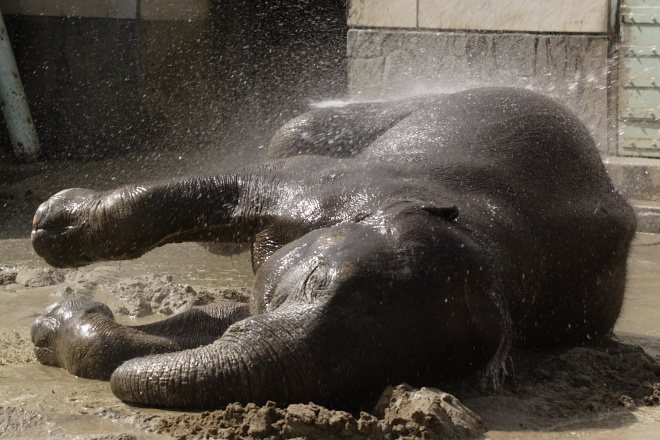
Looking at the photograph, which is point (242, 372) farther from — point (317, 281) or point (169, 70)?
point (169, 70)

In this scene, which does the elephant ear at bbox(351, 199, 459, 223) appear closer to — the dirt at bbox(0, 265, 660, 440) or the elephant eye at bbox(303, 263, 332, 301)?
the elephant eye at bbox(303, 263, 332, 301)

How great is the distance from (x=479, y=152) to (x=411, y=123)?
612mm

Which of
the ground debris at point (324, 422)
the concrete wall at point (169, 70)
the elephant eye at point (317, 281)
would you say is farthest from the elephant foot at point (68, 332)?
the concrete wall at point (169, 70)

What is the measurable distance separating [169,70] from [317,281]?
8358 millimetres

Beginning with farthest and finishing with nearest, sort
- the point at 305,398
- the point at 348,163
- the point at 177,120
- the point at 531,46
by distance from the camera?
the point at 177,120
the point at 531,46
the point at 348,163
the point at 305,398

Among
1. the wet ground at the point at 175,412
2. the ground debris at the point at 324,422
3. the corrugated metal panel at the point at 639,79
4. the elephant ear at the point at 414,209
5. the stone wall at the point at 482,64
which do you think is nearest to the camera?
the ground debris at the point at 324,422

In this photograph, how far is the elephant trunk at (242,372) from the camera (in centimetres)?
293

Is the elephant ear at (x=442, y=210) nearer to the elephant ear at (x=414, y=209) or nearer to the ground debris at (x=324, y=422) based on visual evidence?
the elephant ear at (x=414, y=209)

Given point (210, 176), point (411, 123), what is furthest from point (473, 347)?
point (411, 123)

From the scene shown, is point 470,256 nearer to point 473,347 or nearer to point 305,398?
point 473,347

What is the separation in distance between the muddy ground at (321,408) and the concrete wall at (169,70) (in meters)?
4.98

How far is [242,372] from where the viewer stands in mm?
2930

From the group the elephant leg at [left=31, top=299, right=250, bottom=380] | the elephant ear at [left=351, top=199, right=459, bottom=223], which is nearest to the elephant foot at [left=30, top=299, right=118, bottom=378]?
the elephant leg at [left=31, top=299, right=250, bottom=380]

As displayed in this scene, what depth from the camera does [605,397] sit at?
3467 mm
